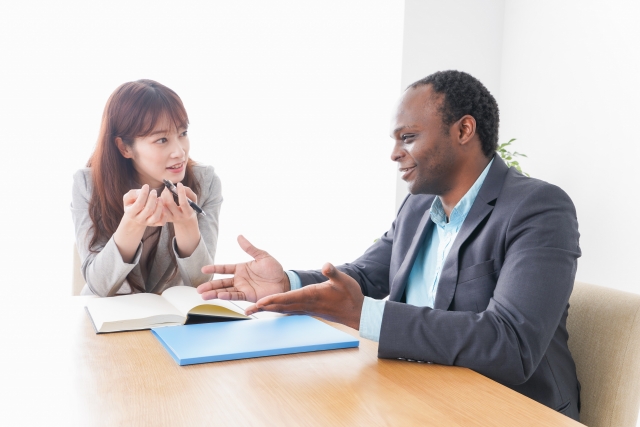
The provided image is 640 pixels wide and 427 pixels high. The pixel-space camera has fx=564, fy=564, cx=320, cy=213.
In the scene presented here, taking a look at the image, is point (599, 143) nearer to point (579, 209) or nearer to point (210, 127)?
point (579, 209)

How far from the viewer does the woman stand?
1770 millimetres

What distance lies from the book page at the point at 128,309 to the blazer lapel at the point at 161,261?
0.35 m

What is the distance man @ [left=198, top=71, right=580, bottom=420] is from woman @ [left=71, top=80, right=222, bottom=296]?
421 millimetres

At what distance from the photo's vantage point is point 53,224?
2936 millimetres

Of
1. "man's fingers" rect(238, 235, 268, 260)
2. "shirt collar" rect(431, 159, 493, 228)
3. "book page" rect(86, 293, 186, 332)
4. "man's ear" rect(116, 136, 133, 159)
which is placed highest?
"man's ear" rect(116, 136, 133, 159)

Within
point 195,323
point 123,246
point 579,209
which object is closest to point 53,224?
point 123,246

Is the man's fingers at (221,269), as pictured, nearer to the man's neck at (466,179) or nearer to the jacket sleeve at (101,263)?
the jacket sleeve at (101,263)

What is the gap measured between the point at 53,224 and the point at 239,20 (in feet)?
5.04

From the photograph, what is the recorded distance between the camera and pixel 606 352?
1259mm

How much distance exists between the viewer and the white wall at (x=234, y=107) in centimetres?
287

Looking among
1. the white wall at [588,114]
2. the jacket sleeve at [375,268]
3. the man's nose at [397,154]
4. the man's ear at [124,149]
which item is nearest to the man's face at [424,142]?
the man's nose at [397,154]

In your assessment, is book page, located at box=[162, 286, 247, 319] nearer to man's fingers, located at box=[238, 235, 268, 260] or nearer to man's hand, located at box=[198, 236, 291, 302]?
man's hand, located at box=[198, 236, 291, 302]

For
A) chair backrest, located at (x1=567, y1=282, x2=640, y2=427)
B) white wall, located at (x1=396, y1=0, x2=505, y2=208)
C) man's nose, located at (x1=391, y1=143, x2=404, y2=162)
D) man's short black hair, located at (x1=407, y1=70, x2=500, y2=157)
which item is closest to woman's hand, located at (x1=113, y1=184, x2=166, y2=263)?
man's nose, located at (x1=391, y1=143, x2=404, y2=162)

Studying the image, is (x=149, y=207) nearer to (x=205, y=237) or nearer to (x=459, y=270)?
(x=205, y=237)
